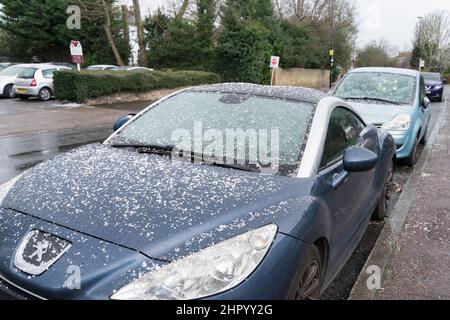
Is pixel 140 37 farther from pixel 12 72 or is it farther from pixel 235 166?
pixel 235 166

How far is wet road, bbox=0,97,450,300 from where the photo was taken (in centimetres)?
364

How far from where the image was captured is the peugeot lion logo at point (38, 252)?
201cm

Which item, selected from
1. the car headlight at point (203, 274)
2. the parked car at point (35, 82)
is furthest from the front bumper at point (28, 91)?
the car headlight at point (203, 274)

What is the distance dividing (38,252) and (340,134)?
2443 mm

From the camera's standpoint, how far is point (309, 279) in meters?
2.50

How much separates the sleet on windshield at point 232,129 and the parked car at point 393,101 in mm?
3781

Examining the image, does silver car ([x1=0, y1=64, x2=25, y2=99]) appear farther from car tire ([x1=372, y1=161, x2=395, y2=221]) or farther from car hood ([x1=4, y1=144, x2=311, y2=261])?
car hood ([x1=4, y1=144, x2=311, y2=261])

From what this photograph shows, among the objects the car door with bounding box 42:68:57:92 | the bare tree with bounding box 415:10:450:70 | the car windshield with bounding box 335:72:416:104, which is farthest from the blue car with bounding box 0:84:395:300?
the bare tree with bounding box 415:10:450:70

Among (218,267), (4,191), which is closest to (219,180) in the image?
(218,267)

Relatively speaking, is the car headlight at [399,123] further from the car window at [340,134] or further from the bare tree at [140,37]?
the bare tree at [140,37]

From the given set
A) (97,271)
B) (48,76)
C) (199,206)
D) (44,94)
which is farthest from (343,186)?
(48,76)
